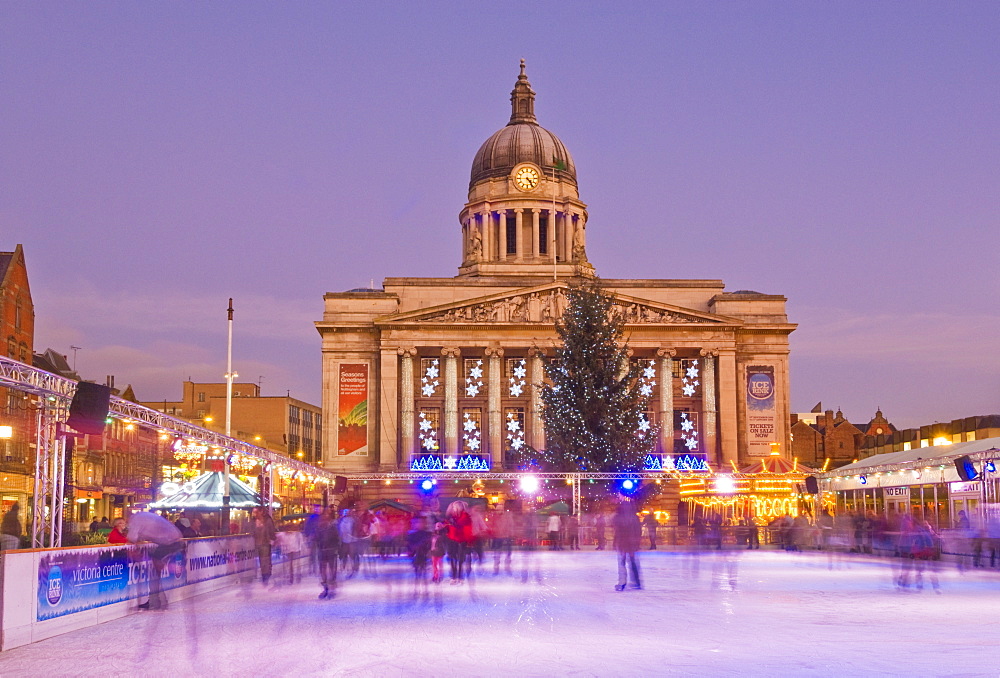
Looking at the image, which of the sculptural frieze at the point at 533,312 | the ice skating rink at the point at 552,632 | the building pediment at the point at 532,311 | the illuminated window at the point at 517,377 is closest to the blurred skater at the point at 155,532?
the ice skating rink at the point at 552,632

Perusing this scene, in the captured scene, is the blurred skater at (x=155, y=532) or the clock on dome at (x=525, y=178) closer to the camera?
the blurred skater at (x=155, y=532)

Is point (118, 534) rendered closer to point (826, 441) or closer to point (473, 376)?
point (473, 376)

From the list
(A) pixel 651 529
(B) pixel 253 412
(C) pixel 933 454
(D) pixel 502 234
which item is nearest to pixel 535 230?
(D) pixel 502 234

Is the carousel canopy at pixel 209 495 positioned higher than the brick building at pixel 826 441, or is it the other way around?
the brick building at pixel 826 441

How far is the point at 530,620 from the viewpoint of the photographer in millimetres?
19562

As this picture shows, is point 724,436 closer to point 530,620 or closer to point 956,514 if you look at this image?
point 956,514

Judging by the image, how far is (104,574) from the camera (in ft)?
66.5

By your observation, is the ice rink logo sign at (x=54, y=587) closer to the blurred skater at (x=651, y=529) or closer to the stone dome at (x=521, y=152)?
the blurred skater at (x=651, y=529)

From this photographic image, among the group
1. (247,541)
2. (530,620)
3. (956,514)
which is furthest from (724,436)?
(530,620)

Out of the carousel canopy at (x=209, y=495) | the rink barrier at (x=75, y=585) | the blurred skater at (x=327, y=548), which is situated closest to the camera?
the rink barrier at (x=75, y=585)

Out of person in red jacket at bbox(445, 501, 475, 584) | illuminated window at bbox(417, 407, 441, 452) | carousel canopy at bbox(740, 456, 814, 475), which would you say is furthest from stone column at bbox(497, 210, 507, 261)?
person in red jacket at bbox(445, 501, 475, 584)

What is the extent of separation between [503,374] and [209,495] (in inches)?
1949

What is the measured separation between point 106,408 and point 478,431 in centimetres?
6527

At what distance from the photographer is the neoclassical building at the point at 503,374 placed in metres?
84.4
